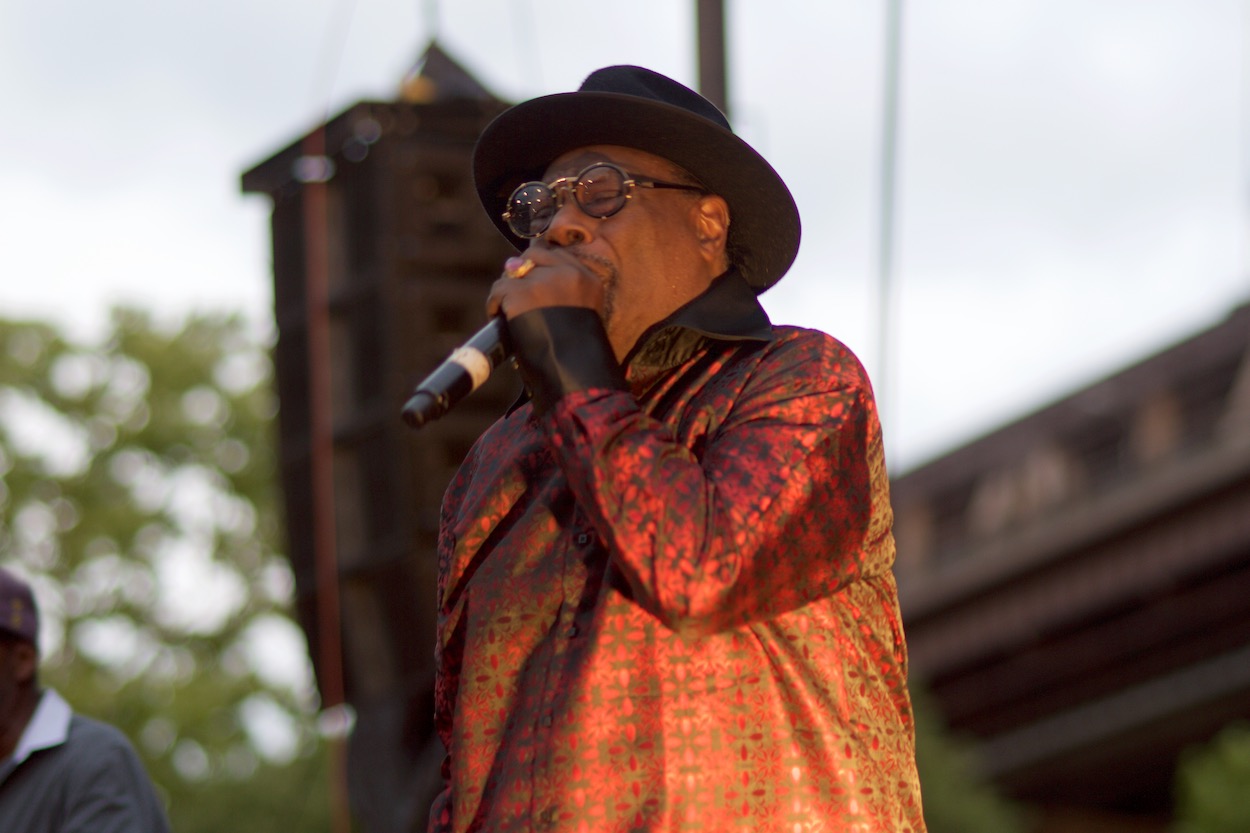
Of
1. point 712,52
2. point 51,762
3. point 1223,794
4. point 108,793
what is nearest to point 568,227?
point 108,793

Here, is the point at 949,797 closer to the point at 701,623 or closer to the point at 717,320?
the point at 717,320

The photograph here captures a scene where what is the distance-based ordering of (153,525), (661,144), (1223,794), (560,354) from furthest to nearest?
(153,525) < (1223,794) < (661,144) < (560,354)

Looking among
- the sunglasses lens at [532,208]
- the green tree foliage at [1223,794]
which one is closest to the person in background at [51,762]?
the sunglasses lens at [532,208]

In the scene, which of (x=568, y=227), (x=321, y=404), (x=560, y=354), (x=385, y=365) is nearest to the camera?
(x=560, y=354)

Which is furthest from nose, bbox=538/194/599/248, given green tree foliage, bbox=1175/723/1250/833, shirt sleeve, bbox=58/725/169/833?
green tree foliage, bbox=1175/723/1250/833

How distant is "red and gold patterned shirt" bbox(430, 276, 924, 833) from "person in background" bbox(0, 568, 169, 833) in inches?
68.6

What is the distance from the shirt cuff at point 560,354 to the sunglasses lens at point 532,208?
274mm

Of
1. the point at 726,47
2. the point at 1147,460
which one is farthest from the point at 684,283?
the point at 1147,460

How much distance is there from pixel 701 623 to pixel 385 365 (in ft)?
28.1

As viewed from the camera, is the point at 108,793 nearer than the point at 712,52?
Yes

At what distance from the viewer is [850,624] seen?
2.45 meters

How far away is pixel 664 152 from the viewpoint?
107 inches

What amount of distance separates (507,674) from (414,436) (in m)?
8.02

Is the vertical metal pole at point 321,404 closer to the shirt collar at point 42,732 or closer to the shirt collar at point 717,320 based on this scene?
the shirt collar at point 42,732
